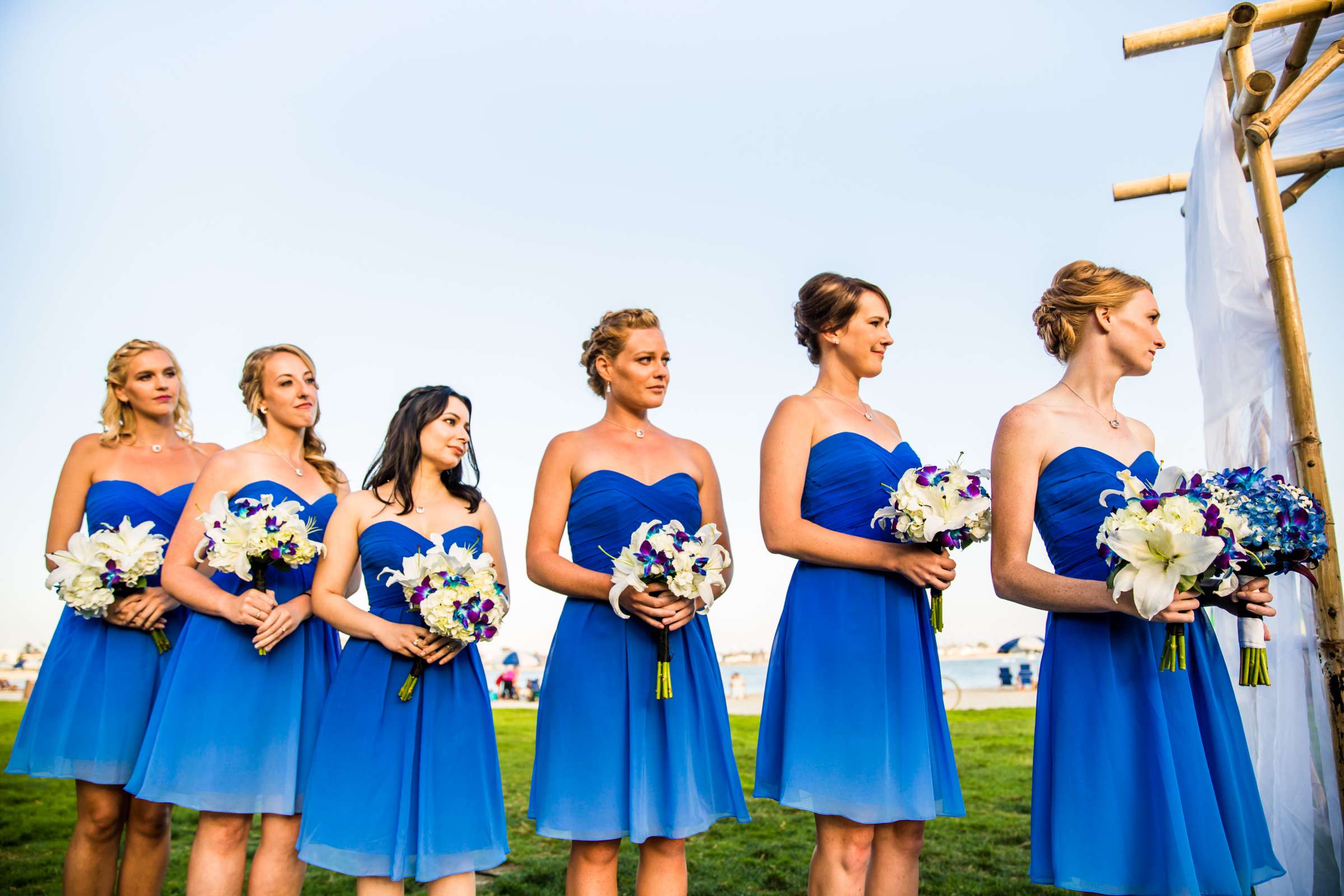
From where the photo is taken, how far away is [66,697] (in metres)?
5.24

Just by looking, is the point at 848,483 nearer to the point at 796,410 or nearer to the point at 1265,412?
the point at 796,410

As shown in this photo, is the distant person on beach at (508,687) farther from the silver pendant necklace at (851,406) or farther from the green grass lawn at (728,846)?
the silver pendant necklace at (851,406)

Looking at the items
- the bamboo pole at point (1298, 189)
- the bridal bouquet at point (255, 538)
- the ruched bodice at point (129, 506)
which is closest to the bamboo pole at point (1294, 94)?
the bamboo pole at point (1298, 189)

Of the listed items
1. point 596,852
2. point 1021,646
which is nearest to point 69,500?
point 596,852

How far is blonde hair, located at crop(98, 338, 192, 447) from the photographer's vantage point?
5.75 m

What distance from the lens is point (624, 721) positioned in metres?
4.27

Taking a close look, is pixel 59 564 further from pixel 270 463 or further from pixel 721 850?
pixel 721 850

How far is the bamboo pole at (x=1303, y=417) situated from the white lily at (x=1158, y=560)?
1.93 m

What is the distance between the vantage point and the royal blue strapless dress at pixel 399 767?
4.12 meters

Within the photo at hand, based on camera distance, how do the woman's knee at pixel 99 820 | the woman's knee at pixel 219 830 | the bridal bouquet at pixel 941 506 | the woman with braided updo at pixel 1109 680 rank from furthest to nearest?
the woman's knee at pixel 99 820 < the woman's knee at pixel 219 830 < the bridal bouquet at pixel 941 506 < the woman with braided updo at pixel 1109 680

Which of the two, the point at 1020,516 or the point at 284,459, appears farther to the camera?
the point at 284,459

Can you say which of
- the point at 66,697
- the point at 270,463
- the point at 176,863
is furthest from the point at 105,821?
the point at 176,863

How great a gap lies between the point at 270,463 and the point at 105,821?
198 cm

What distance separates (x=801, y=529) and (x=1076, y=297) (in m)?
1.48
